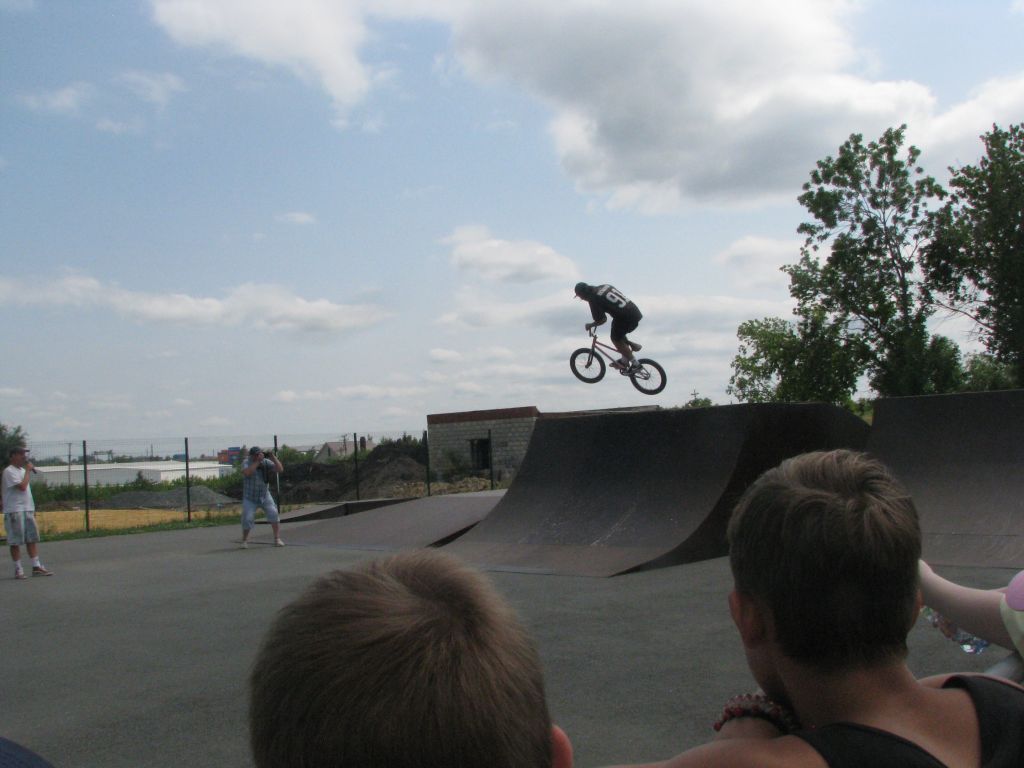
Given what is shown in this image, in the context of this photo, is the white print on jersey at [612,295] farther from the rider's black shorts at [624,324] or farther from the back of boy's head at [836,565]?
the back of boy's head at [836,565]

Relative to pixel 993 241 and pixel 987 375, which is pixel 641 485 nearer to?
pixel 993 241

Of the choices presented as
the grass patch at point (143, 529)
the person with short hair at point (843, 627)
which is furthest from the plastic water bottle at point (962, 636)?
the grass patch at point (143, 529)

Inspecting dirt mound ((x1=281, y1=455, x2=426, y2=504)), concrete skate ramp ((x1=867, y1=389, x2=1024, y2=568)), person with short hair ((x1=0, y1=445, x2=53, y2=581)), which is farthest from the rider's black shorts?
dirt mound ((x1=281, y1=455, x2=426, y2=504))

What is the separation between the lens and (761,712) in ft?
3.81

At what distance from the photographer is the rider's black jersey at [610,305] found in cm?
1177

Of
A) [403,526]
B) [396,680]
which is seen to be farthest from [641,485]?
[396,680]

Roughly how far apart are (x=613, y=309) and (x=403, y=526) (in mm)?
3985

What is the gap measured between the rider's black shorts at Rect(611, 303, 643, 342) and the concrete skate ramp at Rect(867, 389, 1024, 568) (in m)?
3.76

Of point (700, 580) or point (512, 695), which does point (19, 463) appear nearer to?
point (700, 580)

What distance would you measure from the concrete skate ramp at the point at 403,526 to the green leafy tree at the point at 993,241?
29393 millimetres

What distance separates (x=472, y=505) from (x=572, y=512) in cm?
321

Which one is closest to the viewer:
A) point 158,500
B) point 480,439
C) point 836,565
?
point 836,565

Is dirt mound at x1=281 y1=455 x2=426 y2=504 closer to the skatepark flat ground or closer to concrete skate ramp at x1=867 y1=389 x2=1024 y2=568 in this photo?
the skatepark flat ground

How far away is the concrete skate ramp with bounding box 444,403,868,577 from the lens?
8453mm
